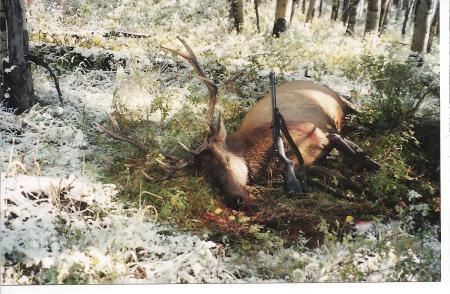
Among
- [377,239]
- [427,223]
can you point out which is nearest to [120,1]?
[377,239]

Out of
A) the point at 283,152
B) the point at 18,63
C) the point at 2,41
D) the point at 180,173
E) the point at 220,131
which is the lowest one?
the point at 180,173

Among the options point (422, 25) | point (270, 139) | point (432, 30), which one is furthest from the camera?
point (422, 25)

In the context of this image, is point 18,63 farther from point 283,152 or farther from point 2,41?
point 283,152

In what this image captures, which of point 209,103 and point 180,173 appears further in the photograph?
point 209,103

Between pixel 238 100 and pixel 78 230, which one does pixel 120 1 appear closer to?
pixel 238 100

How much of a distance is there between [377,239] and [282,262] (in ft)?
2.23

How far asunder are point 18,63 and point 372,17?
290 centimetres

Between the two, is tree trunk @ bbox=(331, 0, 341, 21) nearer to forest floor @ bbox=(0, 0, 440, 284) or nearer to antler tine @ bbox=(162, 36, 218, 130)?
forest floor @ bbox=(0, 0, 440, 284)

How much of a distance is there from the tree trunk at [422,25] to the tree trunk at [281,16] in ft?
3.26

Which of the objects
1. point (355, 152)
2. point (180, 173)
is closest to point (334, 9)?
point (355, 152)

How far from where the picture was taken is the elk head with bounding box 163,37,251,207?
3.41 metres

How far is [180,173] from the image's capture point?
11.4 ft

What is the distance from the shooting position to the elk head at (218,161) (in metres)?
3.41

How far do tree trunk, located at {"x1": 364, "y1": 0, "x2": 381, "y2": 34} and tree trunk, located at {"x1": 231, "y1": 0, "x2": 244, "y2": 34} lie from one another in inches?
43.1
